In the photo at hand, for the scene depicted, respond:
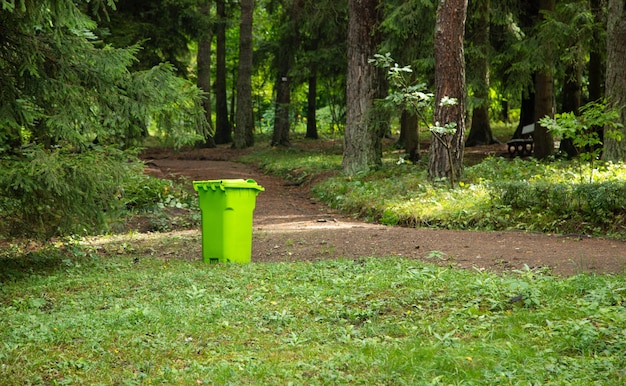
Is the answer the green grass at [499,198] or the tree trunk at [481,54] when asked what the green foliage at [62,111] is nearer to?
the green grass at [499,198]

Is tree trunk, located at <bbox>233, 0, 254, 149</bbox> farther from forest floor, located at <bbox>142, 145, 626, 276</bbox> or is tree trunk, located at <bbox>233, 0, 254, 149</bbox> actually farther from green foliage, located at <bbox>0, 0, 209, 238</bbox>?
green foliage, located at <bbox>0, 0, 209, 238</bbox>

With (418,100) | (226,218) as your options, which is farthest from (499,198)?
(226,218)

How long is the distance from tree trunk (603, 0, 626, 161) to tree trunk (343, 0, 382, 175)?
502 cm

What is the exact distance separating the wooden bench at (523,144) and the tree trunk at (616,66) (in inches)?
221

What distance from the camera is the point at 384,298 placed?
6074mm

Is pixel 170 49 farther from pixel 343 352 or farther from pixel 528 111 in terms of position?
pixel 343 352

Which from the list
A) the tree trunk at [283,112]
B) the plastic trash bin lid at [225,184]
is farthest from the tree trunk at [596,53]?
the tree trunk at [283,112]

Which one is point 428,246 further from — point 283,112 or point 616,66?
point 283,112

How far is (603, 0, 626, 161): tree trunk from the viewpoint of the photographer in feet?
42.1

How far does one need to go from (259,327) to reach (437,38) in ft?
27.8

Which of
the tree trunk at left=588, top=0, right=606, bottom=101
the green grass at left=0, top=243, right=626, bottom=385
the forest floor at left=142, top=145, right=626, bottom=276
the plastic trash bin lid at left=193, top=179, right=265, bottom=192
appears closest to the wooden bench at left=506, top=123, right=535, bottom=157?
the tree trunk at left=588, top=0, right=606, bottom=101

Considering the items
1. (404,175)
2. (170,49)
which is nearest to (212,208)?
(404,175)

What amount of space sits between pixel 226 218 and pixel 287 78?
63.2ft

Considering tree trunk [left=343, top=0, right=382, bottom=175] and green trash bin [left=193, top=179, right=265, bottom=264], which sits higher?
tree trunk [left=343, top=0, right=382, bottom=175]
